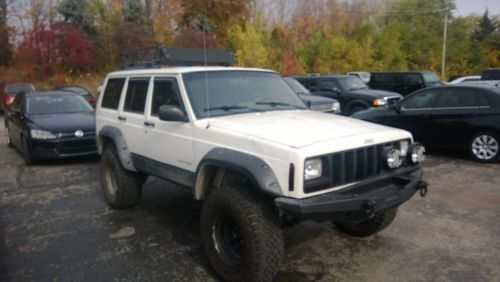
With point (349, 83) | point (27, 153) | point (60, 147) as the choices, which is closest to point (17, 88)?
point (27, 153)

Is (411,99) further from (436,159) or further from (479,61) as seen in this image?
(479,61)

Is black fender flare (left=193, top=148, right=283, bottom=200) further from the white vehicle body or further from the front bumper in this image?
the front bumper

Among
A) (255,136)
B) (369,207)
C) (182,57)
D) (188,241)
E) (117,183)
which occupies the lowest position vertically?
(188,241)

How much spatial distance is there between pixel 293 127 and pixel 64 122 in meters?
6.70

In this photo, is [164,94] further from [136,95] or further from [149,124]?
[136,95]

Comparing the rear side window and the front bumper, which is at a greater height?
the rear side window

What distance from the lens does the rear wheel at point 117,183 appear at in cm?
568

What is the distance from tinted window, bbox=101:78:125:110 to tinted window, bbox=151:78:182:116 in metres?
1.01

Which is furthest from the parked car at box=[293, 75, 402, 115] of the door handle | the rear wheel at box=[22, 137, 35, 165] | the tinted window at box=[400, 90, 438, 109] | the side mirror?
the side mirror

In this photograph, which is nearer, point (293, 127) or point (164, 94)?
point (293, 127)

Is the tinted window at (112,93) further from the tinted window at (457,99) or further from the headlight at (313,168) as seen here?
the tinted window at (457,99)

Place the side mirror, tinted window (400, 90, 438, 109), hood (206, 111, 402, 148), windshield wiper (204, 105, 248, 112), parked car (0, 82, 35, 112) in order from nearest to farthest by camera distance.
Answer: hood (206, 111, 402, 148), the side mirror, windshield wiper (204, 105, 248, 112), tinted window (400, 90, 438, 109), parked car (0, 82, 35, 112)

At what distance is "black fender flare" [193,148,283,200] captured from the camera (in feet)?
11.0

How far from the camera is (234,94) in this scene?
15.3 feet
